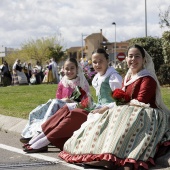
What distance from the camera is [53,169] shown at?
20.9 ft

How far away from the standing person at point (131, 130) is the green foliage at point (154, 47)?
16.2 metres

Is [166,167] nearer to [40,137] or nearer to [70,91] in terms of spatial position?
[40,137]

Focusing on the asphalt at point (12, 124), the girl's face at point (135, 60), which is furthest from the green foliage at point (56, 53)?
the girl's face at point (135, 60)

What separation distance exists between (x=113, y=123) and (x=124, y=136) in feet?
0.83

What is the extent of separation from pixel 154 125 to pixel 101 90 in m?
1.71

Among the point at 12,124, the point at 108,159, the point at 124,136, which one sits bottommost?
the point at 12,124

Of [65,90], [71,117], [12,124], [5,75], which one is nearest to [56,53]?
[5,75]

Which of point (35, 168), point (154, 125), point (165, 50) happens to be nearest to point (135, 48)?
point (154, 125)

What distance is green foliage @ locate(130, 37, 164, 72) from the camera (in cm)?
2291

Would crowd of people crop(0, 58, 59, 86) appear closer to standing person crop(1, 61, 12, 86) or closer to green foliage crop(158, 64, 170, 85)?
standing person crop(1, 61, 12, 86)

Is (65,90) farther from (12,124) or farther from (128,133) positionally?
(128,133)

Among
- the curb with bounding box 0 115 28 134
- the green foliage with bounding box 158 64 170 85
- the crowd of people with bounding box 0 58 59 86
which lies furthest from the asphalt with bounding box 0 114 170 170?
the crowd of people with bounding box 0 58 59 86

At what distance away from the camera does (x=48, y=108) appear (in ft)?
26.7

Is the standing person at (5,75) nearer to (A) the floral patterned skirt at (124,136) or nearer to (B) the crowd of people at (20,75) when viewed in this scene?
(B) the crowd of people at (20,75)
